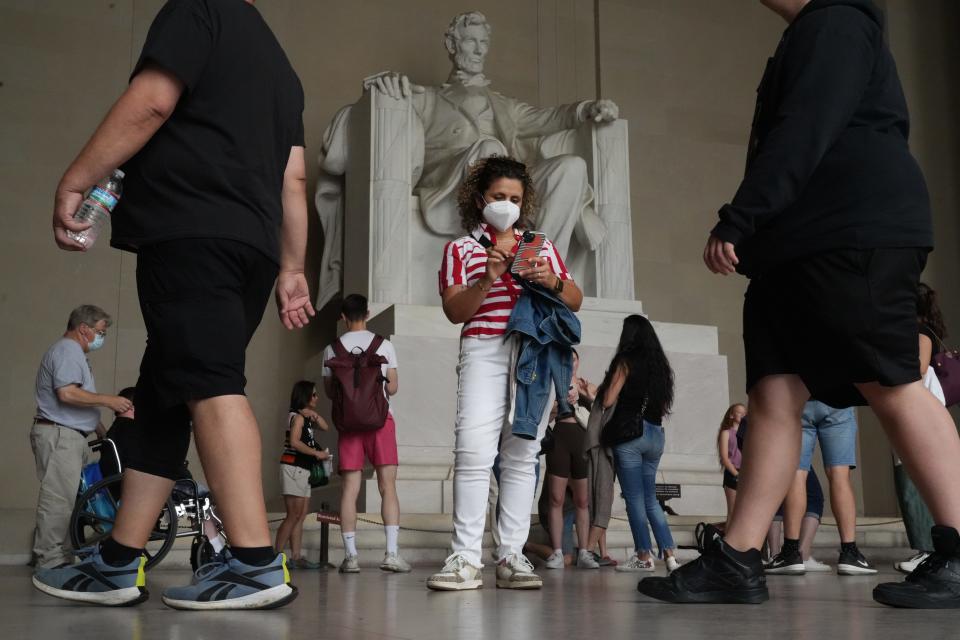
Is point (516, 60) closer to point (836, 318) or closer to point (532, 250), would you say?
point (532, 250)

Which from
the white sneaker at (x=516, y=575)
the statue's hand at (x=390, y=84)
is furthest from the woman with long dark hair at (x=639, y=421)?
the statue's hand at (x=390, y=84)

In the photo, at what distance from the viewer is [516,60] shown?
12.0 metres

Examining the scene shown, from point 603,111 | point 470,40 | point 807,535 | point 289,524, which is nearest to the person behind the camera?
point 807,535

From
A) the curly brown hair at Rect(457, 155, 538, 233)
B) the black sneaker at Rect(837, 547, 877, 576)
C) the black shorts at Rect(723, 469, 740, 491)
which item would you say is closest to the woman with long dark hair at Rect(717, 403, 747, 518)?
the black shorts at Rect(723, 469, 740, 491)

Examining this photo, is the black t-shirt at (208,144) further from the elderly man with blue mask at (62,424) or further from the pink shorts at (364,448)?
the elderly man with blue mask at (62,424)

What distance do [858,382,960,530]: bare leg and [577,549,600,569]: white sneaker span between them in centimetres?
297

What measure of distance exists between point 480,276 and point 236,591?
5.08ft

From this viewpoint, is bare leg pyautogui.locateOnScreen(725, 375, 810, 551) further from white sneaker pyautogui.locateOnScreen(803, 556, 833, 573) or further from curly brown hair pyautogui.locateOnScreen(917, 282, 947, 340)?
white sneaker pyautogui.locateOnScreen(803, 556, 833, 573)

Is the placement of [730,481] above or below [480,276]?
below

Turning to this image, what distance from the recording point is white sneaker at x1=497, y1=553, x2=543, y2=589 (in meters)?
3.43

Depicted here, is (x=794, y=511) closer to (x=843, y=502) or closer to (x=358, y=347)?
(x=843, y=502)

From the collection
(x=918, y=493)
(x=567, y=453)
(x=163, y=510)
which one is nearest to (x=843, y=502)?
(x=918, y=493)

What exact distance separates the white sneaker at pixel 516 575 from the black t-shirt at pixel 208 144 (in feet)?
4.50

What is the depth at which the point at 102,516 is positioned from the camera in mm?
4711
